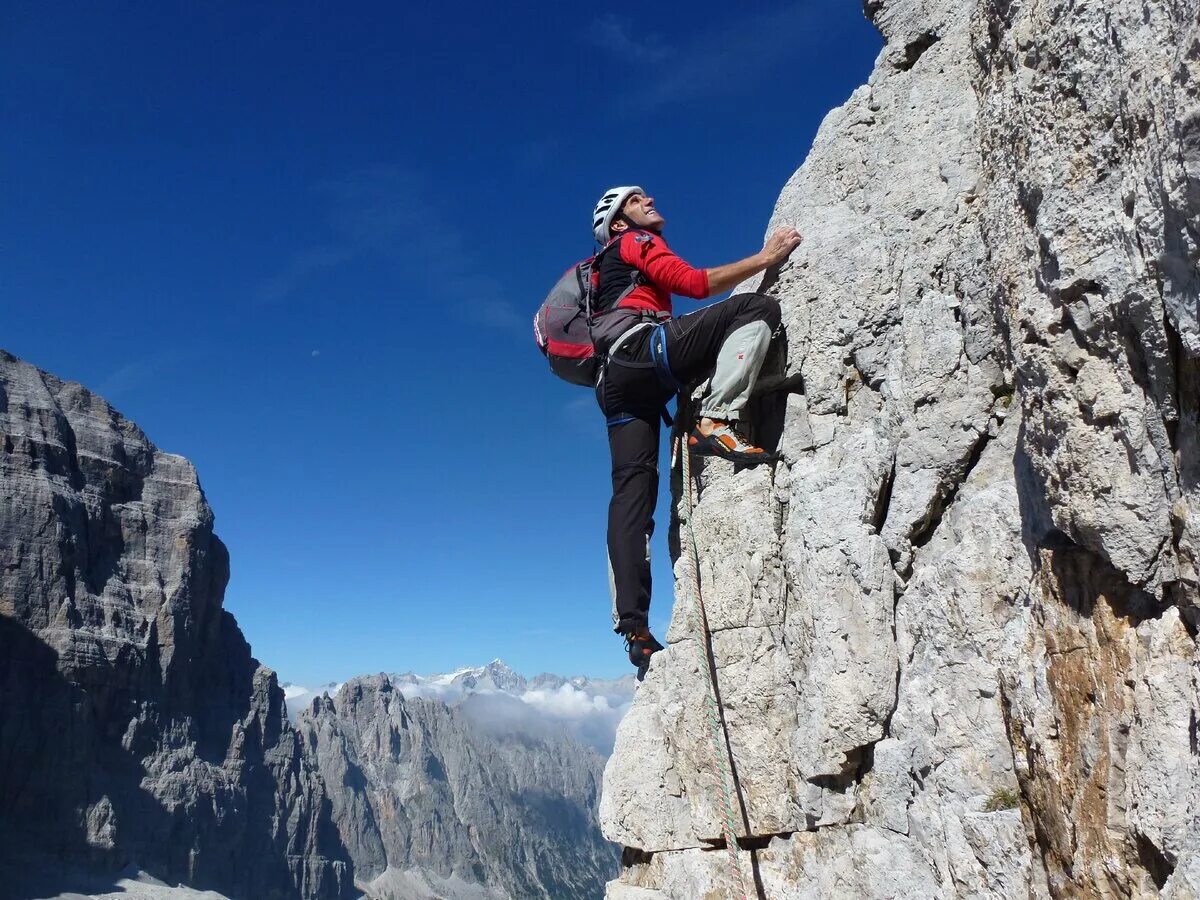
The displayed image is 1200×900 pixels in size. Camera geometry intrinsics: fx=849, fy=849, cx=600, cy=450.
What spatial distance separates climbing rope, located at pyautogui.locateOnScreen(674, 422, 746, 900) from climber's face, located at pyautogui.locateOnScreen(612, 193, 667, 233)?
1.40 metres

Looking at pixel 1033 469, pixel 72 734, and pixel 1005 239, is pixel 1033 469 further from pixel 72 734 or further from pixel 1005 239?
pixel 72 734

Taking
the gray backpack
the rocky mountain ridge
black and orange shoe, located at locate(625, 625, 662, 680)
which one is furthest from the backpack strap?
the rocky mountain ridge

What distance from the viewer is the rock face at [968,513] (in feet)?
8.84

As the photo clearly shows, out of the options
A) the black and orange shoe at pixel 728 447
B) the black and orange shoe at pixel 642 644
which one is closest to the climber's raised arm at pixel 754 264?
the black and orange shoe at pixel 728 447

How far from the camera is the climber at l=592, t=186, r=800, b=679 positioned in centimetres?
586

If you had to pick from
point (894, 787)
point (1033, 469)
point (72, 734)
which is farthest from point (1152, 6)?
point (72, 734)

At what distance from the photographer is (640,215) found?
6785 mm

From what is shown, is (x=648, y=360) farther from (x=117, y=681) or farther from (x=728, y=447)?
(x=117, y=681)

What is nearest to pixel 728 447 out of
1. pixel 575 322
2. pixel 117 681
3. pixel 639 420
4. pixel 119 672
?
pixel 639 420

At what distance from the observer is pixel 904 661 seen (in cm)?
436

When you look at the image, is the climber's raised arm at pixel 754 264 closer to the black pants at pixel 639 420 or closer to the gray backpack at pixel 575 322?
the black pants at pixel 639 420

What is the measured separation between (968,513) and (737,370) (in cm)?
203

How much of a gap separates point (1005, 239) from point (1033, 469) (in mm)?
1042

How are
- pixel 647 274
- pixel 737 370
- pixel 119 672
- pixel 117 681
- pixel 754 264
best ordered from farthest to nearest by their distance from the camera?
pixel 119 672 < pixel 117 681 < pixel 647 274 < pixel 754 264 < pixel 737 370
